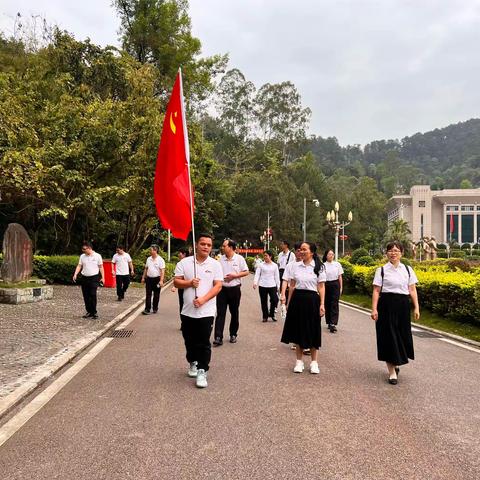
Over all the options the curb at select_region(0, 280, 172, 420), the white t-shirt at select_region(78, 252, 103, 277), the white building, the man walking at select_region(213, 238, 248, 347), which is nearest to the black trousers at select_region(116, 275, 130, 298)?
the white t-shirt at select_region(78, 252, 103, 277)

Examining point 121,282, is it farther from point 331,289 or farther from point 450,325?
point 450,325

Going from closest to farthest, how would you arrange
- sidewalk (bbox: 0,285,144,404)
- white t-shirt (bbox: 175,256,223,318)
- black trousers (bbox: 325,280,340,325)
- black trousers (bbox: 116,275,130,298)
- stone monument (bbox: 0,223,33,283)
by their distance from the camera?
1. white t-shirt (bbox: 175,256,223,318)
2. sidewalk (bbox: 0,285,144,404)
3. black trousers (bbox: 325,280,340,325)
4. stone monument (bbox: 0,223,33,283)
5. black trousers (bbox: 116,275,130,298)

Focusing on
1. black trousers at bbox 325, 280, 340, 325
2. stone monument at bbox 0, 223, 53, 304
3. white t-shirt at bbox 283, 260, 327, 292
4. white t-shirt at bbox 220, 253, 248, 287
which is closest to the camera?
white t-shirt at bbox 283, 260, 327, 292

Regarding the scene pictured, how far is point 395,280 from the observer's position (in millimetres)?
6461

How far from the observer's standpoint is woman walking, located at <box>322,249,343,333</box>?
10578 mm

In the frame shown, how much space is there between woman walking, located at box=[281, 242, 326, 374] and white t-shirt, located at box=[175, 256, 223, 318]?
4.18 feet

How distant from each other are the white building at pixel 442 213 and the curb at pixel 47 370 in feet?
322

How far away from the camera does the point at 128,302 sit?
15477 mm

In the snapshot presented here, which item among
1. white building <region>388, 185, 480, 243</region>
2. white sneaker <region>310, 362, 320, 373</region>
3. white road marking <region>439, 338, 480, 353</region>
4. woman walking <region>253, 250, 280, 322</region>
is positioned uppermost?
white building <region>388, 185, 480, 243</region>

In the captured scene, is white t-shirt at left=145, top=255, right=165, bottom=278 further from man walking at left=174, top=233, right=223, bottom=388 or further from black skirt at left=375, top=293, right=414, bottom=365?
black skirt at left=375, top=293, right=414, bottom=365

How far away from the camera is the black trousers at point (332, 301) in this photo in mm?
10570

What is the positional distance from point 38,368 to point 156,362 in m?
1.52

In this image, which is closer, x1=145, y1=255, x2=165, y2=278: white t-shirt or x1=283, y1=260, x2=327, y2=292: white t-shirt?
x1=283, y1=260, x2=327, y2=292: white t-shirt

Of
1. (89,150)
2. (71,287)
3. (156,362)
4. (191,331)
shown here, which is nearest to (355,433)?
(191,331)
